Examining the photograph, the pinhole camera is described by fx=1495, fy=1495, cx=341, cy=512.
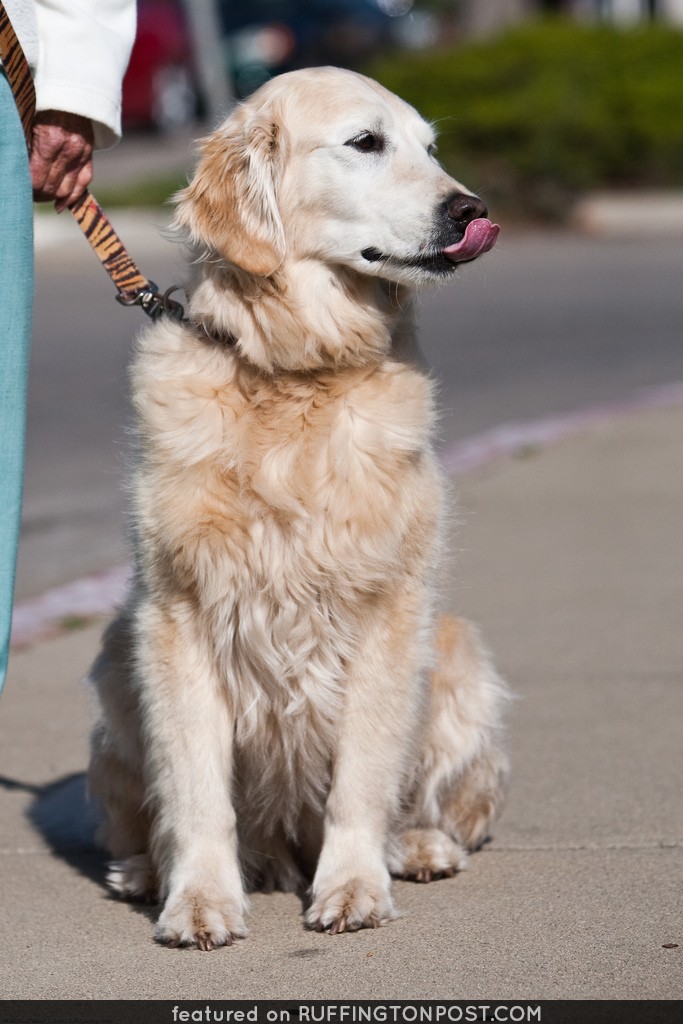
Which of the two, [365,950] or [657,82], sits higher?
[657,82]

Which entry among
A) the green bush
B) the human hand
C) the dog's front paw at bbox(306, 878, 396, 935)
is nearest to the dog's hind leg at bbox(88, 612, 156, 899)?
the dog's front paw at bbox(306, 878, 396, 935)

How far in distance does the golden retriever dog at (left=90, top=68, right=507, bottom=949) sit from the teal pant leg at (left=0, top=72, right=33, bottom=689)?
0.37 meters

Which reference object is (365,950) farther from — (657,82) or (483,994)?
(657,82)

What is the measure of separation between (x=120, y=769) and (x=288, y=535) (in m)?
0.85

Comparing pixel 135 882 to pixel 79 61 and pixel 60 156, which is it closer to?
pixel 60 156

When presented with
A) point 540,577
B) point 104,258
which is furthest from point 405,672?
point 540,577

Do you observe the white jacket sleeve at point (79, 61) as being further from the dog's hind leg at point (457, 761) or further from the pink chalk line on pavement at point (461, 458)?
the dog's hind leg at point (457, 761)

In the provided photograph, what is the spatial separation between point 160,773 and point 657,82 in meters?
19.7

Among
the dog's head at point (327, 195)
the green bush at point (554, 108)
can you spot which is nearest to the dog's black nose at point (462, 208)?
the dog's head at point (327, 195)

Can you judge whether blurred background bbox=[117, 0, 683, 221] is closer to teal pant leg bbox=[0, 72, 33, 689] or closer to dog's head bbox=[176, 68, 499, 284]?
dog's head bbox=[176, 68, 499, 284]

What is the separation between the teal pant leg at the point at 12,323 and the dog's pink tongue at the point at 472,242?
41.4 inches

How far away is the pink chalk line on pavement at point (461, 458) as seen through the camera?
6.15 m

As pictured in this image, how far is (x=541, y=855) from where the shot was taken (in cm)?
393

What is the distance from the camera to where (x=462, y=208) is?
3682 millimetres
